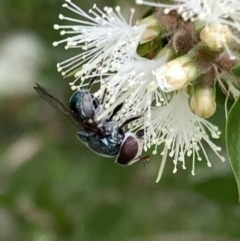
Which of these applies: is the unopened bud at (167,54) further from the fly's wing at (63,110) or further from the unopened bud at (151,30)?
the fly's wing at (63,110)

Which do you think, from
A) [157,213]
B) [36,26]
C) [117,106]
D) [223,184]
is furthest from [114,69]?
[36,26]

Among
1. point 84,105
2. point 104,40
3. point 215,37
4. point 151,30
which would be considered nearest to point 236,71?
point 215,37

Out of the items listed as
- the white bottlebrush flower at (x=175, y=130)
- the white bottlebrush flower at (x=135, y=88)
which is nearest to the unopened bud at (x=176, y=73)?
the white bottlebrush flower at (x=135, y=88)

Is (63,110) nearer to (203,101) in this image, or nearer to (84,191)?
(203,101)

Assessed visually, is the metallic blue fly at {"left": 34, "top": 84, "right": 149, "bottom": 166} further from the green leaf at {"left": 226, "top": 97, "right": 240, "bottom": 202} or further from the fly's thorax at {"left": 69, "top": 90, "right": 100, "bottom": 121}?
the green leaf at {"left": 226, "top": 97, "right": 240, "bottom": 202}

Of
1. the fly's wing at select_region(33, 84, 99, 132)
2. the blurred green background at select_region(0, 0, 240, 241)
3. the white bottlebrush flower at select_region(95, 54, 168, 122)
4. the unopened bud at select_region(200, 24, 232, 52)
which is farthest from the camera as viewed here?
the blurred green background at select_region(0, 0, 240, 241)

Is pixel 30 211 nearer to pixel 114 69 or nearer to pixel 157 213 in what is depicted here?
pixel 157 213

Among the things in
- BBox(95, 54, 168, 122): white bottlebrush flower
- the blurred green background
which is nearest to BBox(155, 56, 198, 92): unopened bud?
BBox(95, 54, 168, 122): white bottlebrush flower
